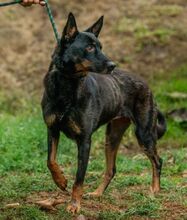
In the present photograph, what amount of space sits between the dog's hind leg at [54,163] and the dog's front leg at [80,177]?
0.77 feet

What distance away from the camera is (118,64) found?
15.5 m

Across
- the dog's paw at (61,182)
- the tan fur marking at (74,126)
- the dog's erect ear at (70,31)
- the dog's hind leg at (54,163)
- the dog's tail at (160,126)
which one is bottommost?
the dog's tail at (160,126)

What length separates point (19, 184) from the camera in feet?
27.9

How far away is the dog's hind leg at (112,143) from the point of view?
861cm

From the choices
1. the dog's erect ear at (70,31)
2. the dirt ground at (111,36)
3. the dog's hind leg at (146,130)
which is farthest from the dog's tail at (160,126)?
the dirt ground at (111,36)

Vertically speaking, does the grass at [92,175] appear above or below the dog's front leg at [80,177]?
below

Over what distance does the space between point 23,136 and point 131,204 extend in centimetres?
383

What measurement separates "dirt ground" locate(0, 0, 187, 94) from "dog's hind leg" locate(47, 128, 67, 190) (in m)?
7.20

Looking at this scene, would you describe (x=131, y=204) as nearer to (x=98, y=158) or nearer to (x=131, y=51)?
(x=98, y=158)

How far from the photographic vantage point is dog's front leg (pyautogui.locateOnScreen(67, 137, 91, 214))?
7.18 m

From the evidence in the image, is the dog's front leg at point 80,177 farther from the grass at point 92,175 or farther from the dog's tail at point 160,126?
the dog's tail at point 160,126

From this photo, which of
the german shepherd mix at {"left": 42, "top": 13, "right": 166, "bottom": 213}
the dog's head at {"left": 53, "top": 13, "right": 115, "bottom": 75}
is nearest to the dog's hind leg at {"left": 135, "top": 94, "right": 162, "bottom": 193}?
the german shepherd mix at {"left": 42, "top": 13, "right": 166, "bottom": 213}

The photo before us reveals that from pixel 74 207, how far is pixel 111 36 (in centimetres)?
994

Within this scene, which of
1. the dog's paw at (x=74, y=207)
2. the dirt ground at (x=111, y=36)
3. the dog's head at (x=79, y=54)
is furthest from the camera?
the dirt ground at (x=111, y=36)
